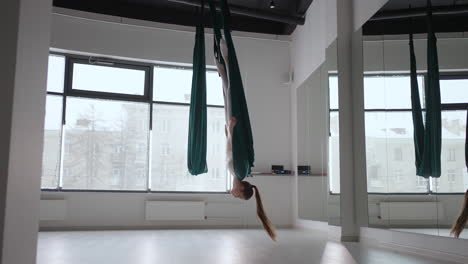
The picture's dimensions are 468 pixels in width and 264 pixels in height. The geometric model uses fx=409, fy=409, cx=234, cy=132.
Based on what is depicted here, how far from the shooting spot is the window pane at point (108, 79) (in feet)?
23.4

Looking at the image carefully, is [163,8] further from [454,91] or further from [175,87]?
[454,91]

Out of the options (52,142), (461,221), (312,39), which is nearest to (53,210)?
(52,142)

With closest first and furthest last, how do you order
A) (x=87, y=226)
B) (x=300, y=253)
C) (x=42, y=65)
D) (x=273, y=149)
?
(x=42, y=65)
(x=300, y=253)
(x=87, y=226)
(x=273, y=149)

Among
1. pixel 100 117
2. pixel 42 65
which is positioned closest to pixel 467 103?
pixel 42 65

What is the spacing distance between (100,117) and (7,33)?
6376mm

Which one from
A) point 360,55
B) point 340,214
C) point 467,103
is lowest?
point 340,214

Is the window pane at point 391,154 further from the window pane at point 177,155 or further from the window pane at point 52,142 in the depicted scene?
the window pane at point 52,142

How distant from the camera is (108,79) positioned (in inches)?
287

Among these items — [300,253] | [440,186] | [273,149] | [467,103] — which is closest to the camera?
[467,103]

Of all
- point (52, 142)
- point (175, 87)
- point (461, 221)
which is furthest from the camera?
point (175, 87)

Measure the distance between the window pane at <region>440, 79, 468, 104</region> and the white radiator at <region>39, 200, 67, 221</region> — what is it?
5712 mm

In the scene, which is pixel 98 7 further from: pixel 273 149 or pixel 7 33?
pixel 7 33

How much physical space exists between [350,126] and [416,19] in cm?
165

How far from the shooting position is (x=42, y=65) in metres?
1.30
